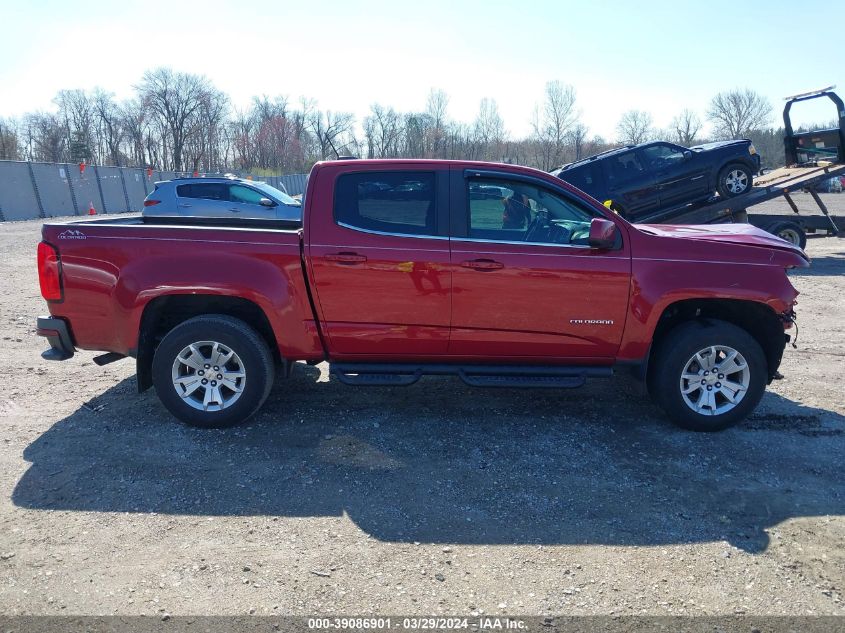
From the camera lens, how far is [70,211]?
31.4m

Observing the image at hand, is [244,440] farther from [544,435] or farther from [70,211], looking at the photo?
[70,211]

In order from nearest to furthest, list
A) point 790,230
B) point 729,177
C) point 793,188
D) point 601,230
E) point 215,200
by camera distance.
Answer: point 601,230 → point 729,177 → point 793,188 → point 790,230 → point 215,200

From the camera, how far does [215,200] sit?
46.7 feet

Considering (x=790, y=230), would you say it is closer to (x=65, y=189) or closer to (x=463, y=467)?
(x=463, y=467)

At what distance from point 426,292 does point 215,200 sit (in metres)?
10.8

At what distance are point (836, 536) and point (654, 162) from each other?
405 inches

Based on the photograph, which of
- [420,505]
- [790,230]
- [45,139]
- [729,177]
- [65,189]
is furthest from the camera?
[45,139]

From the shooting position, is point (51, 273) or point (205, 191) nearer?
point (51, 273)

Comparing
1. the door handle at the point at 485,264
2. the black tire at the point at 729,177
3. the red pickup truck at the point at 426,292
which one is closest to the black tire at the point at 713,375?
the red pickup truck at the point at 426,292

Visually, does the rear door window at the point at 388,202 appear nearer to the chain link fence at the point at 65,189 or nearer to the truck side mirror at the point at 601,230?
the truck side mirror at the point at 601,230

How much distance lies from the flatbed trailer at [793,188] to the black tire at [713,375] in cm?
832

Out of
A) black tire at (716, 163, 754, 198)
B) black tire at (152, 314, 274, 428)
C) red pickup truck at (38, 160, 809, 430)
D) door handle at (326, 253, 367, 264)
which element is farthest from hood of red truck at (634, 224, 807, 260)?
black tire at (716, 163, 754, 198)

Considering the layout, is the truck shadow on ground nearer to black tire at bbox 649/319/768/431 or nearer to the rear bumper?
black tire at bbox 649/319/768/431

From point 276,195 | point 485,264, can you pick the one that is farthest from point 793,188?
point 485,264
